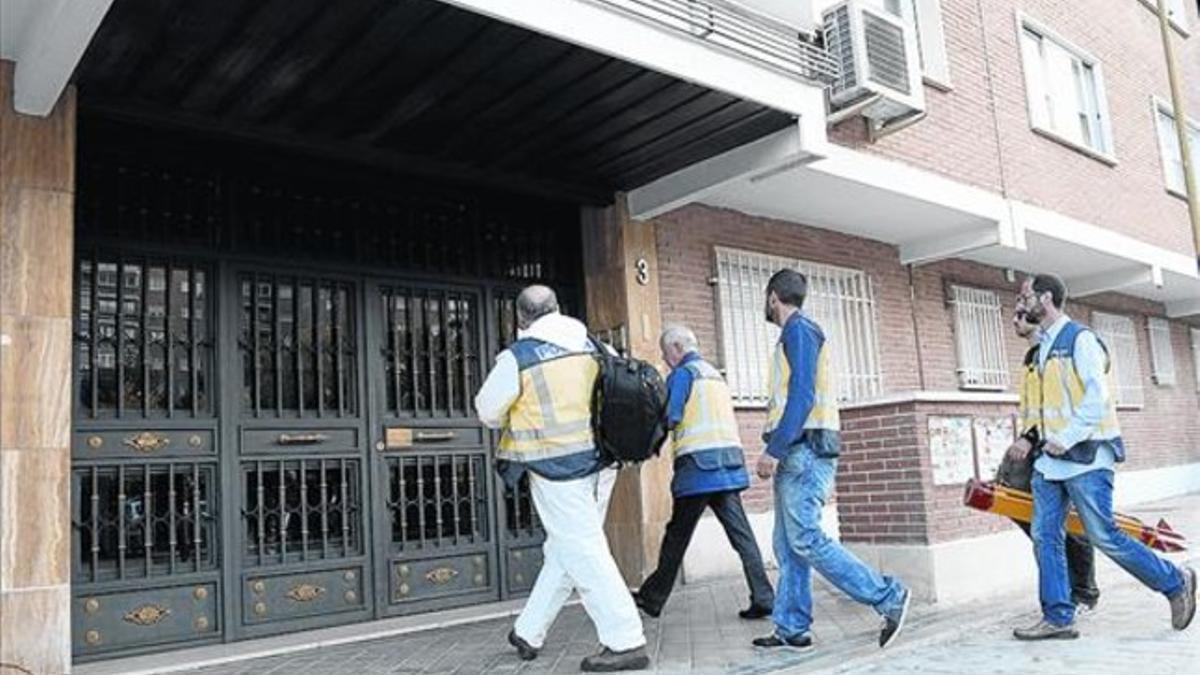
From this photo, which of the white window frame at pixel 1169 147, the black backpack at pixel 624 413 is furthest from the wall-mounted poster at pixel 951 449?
the white window frame at pixel 1169 147

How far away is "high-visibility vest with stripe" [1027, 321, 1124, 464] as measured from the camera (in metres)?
4.97

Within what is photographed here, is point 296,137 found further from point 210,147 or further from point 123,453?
point 123,453

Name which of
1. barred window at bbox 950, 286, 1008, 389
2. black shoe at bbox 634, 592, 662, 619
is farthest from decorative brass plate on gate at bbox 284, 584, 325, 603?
barred window at bbox 950, 286, 1008, 389

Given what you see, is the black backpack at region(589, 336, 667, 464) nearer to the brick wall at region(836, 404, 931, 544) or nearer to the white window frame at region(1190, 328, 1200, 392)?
the brick wall at region(836, 404, 931, 544)

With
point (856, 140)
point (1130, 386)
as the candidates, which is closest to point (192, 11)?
point (856, 140)

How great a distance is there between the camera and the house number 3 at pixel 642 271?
7.93 meters

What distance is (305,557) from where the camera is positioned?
248 inches

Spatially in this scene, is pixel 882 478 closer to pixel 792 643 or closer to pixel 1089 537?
pixel 1089 537

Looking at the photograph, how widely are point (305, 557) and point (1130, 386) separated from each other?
1295 centimetres

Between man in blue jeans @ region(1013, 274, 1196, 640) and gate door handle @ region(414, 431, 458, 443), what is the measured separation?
3969mm

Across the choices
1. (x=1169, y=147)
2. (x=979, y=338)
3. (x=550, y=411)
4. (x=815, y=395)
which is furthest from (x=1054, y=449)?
(x=1169, y=147)

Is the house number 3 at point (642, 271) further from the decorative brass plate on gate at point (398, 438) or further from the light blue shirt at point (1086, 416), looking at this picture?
the light blue shirt at point (1086, 416)

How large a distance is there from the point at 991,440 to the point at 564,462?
3.79 m

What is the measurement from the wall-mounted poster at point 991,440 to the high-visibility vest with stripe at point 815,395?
2240mm
